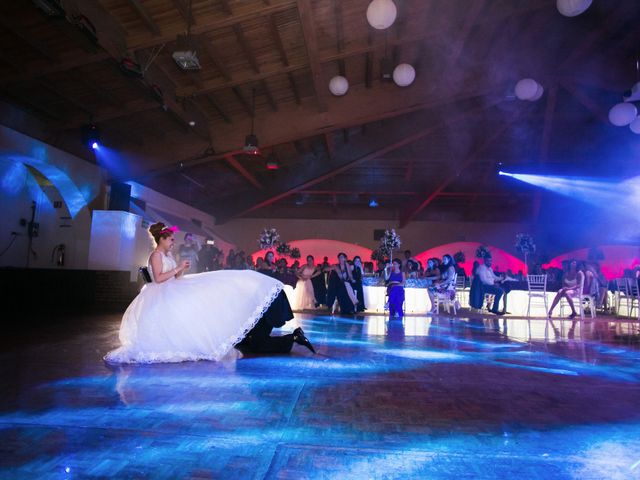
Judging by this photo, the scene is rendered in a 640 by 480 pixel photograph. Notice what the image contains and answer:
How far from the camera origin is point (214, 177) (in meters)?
13.3

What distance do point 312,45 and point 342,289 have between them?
16.0 ft

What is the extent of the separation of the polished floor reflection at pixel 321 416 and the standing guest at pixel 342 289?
499 cm

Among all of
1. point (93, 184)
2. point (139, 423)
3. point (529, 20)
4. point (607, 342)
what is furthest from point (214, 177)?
point (139, 423)

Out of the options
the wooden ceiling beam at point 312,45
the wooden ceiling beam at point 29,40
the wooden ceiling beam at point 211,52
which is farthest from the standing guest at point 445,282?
the wooden ceiling beam at point 29,40

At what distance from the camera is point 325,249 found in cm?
1762

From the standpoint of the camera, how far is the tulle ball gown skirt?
3.61 m

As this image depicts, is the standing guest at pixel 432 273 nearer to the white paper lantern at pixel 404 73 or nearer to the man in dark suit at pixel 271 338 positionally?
the white paper lantern at pixel 404 73

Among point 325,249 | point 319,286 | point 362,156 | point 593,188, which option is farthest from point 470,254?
point 319,286

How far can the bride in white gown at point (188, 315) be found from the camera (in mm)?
3623

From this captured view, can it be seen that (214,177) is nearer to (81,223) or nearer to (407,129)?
(81,223)

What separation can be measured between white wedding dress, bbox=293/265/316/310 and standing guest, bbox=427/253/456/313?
286 centimetres

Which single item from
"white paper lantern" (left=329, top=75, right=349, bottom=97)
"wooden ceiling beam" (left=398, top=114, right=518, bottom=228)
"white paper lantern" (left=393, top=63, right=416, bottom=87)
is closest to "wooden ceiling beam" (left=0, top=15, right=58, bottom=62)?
"white paper lantern" (left=329, top=75, right=349, bottom=97)

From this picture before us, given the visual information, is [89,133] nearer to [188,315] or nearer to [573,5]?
[188,315]

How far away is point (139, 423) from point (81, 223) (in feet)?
28.6
